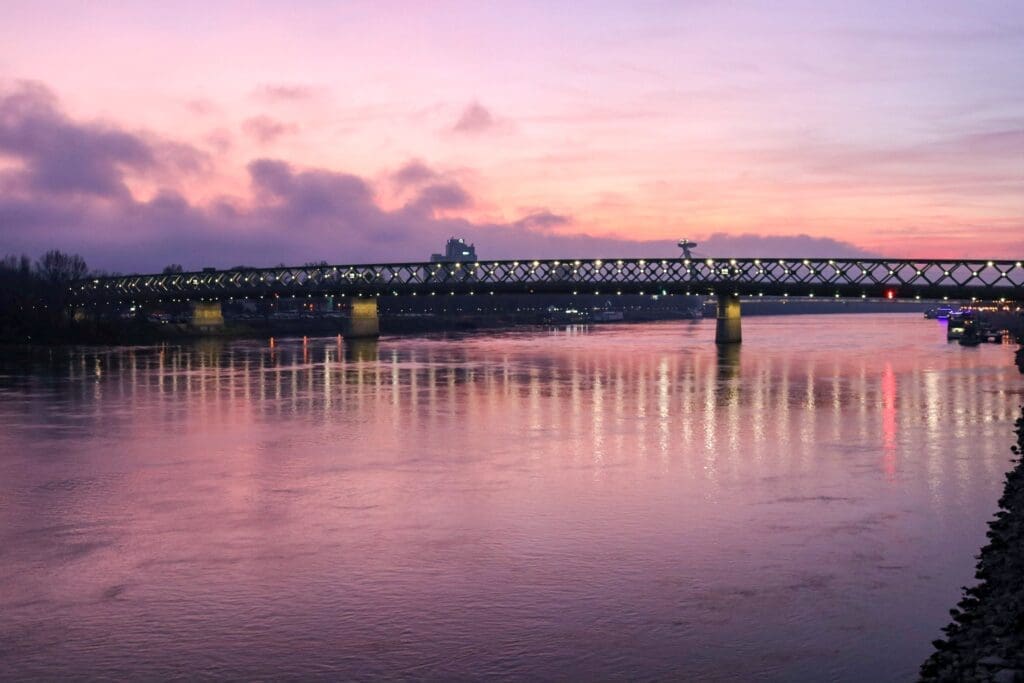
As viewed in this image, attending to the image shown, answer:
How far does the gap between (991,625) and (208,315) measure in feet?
580

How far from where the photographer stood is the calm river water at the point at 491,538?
54.3 ft

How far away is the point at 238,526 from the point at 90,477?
975 centimetres

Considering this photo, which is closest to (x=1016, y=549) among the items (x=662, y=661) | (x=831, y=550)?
(x=831, y=550)

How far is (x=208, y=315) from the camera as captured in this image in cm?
18225

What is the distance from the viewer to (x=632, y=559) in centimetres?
2186

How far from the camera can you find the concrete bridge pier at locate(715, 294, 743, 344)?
139875 millimetres

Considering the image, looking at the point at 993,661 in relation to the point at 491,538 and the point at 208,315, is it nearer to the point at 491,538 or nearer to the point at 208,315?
the point at 491,538

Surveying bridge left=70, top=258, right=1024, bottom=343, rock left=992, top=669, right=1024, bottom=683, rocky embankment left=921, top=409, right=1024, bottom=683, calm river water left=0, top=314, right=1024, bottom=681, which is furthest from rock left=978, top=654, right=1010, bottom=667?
bridge left=70, top=258, right=1024, bottom=343

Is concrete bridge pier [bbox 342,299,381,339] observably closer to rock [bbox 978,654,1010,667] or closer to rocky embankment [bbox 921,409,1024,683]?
rocky embankment [bbox 921,409,1024,683]

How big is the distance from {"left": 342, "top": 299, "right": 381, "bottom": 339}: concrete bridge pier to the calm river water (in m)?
105

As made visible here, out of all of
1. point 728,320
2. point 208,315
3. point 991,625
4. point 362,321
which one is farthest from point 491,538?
point 208,315

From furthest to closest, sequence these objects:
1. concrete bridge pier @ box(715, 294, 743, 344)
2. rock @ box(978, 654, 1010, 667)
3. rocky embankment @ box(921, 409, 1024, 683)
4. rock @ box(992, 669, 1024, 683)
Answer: concrete bridge pier @ box(715, 294, 743, 344), rocky embankment @ box(921, 409, 1024, 683), rock @ box(978, 654, 1010, 667), rock @ box(992, 669, 1024, 683)

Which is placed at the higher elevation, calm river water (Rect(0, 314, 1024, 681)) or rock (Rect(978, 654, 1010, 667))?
rock (Rect(978, 654, 1010, 667))

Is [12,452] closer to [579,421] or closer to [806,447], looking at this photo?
[579,421]
